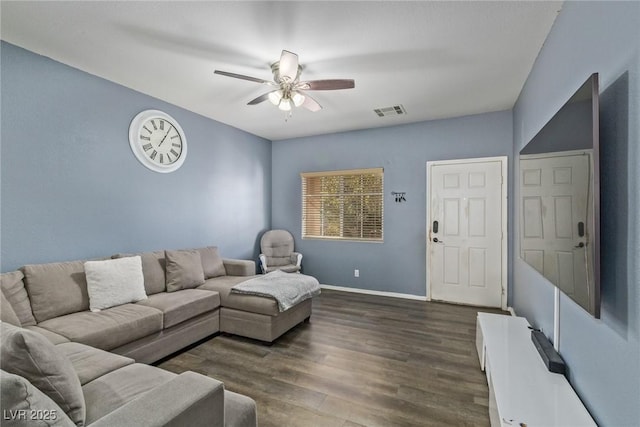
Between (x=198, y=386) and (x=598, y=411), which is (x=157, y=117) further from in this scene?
(x=598, y=411)

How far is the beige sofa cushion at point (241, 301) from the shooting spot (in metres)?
2.81

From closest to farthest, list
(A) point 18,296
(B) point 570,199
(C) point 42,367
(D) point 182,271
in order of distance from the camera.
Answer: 1. (C) point 42,367
2. (B) point 570,199
3. (A) point 18,296
4. (D) point 182,271

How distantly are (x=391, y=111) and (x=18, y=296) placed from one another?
4.34m

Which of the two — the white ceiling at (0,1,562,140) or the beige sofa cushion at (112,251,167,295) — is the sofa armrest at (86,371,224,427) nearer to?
the beige sofa cushion at (112,251,167,295)

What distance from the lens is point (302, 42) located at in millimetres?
2291

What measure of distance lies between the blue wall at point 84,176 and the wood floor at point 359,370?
5.13 feet

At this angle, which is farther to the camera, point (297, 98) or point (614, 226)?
point (297, 98)

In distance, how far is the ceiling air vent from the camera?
149 inches

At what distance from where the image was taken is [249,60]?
2.58 metres

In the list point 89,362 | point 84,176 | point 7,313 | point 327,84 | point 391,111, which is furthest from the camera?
point 391,111

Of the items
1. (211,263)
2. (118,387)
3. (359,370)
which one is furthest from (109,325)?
(359,370)

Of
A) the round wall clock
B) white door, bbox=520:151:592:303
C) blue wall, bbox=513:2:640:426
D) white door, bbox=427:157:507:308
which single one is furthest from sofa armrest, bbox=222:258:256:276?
blue wall, bbox=513:2:640:426

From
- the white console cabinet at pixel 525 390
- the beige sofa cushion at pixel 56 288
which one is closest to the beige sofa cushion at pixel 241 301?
the beige sofa cushion at pixel 56 288

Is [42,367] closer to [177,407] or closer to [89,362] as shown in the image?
[177,407]
